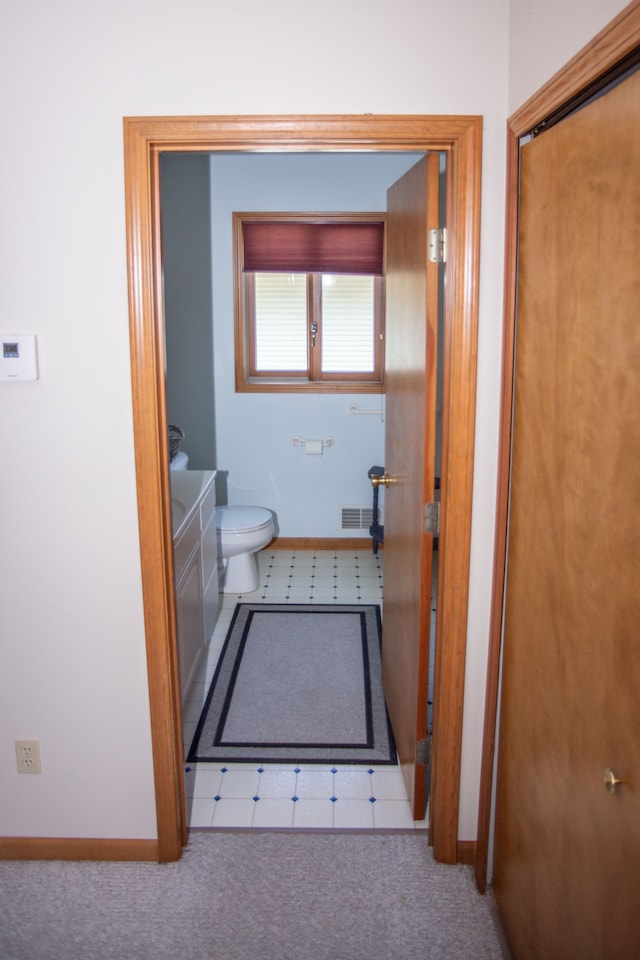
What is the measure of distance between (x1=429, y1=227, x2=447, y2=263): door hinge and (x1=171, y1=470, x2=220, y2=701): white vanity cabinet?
125 centimetres

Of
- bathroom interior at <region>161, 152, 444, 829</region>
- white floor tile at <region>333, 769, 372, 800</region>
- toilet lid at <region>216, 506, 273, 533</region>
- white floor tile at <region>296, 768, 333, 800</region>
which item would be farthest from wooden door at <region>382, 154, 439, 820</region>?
bathroom interior at <region>161, 152, 444, 829</region>

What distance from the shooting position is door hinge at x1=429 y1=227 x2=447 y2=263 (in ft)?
6.35

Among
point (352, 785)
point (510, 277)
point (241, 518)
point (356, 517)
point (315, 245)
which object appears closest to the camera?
point (510, 277)

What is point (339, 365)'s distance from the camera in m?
4.66

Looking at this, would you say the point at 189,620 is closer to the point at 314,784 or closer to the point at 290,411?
the point at 314,784

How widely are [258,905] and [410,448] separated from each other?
1.38 m

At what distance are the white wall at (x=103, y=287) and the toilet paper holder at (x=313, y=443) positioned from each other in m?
2.66

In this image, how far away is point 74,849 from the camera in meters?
2.18

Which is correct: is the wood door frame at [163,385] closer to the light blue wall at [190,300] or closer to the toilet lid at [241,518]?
the toilet lid at [241,518]

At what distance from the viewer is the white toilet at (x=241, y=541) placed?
12.7ft

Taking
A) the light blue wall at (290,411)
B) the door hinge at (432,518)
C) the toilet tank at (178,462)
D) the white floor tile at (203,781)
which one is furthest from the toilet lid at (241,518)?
the door hinge at (432,518)

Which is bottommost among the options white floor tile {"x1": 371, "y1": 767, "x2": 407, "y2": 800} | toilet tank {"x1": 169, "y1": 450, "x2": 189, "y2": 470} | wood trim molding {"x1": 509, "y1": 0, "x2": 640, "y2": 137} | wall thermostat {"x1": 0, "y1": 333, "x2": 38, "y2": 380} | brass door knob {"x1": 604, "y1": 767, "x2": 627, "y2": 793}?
white floor tile {"x1": 371, "y1": 767, "x2": 407, "y2": 800}

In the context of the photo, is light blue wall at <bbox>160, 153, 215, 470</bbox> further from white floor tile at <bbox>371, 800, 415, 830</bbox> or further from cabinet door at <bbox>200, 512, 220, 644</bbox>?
white floor tile at <bbox>371, 800, 415, 830</bbox>

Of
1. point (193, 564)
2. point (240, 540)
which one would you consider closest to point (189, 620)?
point (193, 564)
